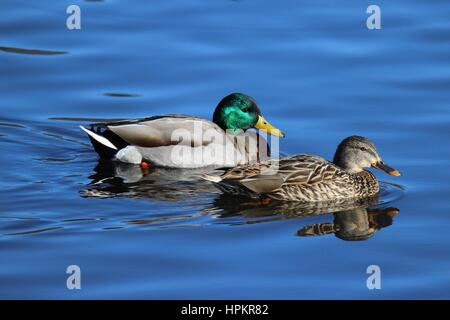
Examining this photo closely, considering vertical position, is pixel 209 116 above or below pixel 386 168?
above

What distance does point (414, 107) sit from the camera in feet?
46.4

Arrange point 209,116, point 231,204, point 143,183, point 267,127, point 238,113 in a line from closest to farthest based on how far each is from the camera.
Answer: point 231,204 → point 143,183 → point 267,127 → point 238,113 → point 209,116

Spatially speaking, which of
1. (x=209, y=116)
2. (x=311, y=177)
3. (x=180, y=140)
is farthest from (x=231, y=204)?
(x=209, y=116)

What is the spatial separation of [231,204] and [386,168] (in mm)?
1697

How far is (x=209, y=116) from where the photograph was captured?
14.4 metres

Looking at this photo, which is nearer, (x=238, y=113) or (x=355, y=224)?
(x=355, y=224)

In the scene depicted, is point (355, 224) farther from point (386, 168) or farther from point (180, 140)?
point (180, 140)

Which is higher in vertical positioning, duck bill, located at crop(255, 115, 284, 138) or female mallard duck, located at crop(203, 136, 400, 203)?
duck bill, located at crop(255, 115, 284, 138)

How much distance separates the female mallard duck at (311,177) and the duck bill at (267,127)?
1.21m

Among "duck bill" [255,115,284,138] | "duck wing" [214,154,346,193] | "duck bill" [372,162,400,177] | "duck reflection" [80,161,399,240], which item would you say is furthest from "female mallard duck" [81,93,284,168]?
"duck bill" [372,162,400,177]

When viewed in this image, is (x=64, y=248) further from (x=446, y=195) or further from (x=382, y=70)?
(x=382, y=70)

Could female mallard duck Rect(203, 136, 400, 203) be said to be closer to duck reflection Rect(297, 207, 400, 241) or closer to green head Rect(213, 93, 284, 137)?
duck reflection Rect(297, 207, 400, 241)

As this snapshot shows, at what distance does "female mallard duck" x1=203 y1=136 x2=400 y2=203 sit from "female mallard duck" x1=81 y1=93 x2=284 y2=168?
1259 millimetres

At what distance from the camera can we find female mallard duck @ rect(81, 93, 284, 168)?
13.5 meters
